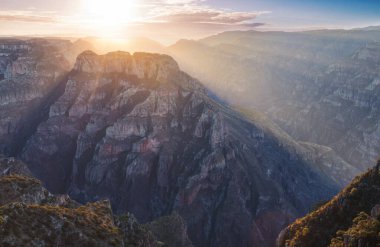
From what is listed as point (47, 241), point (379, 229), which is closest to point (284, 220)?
point (379, 229)

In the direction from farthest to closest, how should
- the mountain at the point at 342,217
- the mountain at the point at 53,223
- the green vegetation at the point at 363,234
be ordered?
1. the mountain at the point at 342,217
2. the green vegetation at the point at 363,234
3. the mountain at the point at 53,223

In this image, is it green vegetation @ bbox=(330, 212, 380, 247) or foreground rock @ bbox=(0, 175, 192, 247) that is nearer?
foreground rock @ bbox=(0, 175, 192, 247)

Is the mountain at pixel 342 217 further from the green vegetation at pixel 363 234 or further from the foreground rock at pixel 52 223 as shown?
the foreground rock at pixel 52 223

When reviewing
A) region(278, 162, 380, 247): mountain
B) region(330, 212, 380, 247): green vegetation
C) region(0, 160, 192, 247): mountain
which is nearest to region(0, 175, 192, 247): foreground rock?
region(0, 160, 192, 247): mountain

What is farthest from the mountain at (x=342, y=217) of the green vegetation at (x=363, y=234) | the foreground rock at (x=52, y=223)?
the foreground rock at (x=52, y=223)

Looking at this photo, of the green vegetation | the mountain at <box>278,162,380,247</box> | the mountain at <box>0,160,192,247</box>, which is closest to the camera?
the mountain at <box>0,160,192,247</box>

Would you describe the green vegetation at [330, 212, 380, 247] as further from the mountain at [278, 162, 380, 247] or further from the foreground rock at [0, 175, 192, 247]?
the foreground rock at [0, 175, 192, 247]
